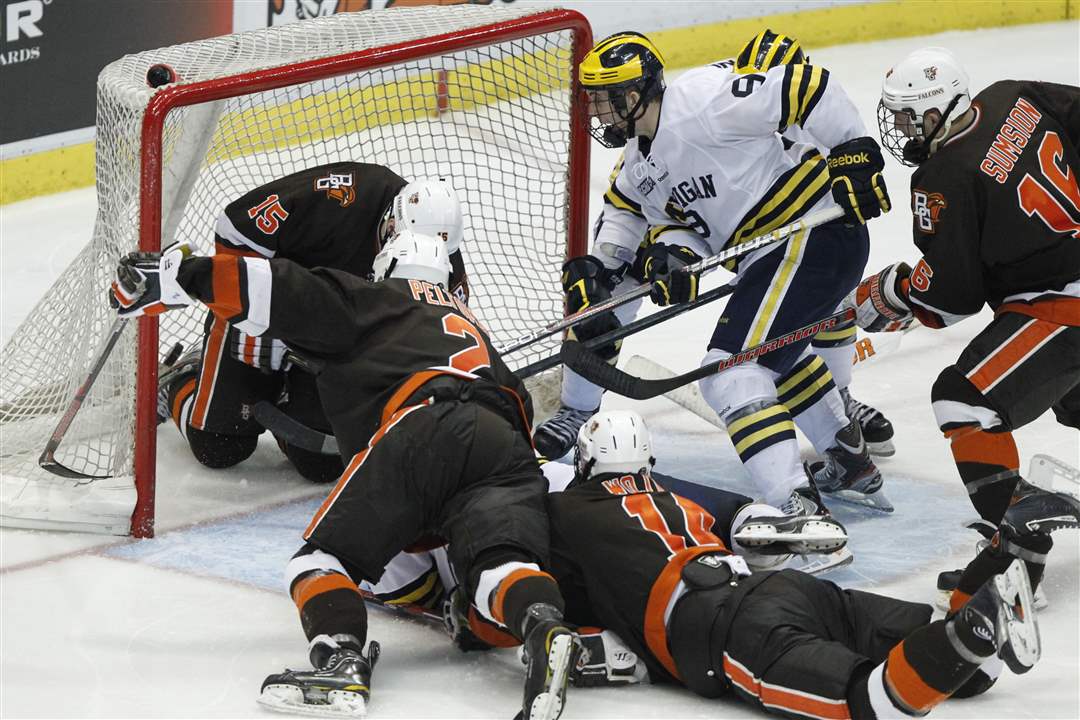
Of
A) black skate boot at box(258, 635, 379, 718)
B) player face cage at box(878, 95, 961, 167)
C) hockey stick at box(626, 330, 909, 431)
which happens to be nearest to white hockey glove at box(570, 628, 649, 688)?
black skate boot at box(258, 635, 379, 718)

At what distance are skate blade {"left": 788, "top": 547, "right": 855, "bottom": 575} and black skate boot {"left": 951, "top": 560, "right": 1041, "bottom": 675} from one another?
3.40 feet

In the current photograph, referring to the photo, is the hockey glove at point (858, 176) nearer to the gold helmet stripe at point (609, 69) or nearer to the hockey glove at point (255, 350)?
the gold helmet stripe at point (609, 69)

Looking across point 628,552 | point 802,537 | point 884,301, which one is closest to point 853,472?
point 884,301

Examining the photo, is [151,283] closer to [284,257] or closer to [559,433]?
[284,257]

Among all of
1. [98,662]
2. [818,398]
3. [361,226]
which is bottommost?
[98,662]

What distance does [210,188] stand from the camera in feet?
14.6

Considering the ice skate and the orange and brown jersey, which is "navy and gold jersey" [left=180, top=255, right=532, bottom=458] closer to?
the ice skate

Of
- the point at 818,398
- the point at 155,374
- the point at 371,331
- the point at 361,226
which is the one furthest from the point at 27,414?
the point at 818,398

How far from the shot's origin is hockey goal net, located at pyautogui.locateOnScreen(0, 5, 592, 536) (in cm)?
380

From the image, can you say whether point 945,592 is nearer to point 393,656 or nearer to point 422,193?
point 393,656

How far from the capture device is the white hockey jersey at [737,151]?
3.76 m

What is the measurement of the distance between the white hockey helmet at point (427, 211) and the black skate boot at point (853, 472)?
1.06 meters

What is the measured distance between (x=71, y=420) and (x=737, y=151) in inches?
64.7

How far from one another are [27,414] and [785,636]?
2.11 m
